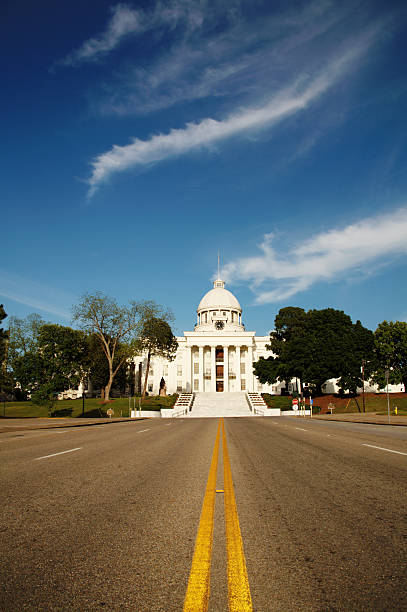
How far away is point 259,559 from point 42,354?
5548cm

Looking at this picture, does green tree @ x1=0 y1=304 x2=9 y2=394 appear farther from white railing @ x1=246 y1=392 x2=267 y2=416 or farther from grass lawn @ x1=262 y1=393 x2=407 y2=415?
grass lawn @ x1=262 y1=393 x2=407 y2=415

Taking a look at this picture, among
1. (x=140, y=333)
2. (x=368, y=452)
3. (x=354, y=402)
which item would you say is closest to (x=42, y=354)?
(x=140, y=333)

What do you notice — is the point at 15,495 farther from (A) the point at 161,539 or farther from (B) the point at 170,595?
(B) the point at 170,595

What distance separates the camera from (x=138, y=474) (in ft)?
27.7

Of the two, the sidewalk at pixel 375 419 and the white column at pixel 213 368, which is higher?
the white column at pixel 213 368

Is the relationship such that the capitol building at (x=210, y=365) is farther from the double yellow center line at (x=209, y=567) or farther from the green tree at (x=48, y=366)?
the double yellow center line at (x=209, y=567)

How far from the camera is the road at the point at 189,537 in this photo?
10.2 feet

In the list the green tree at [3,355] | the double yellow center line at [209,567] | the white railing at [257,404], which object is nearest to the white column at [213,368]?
the white railing at [257,404]

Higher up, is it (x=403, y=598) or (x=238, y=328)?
(x=238, y=328)

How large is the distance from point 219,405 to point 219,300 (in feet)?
191

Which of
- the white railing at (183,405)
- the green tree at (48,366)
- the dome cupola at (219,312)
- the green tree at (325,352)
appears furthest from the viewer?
the dome cupola at (219,312)

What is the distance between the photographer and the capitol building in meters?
107

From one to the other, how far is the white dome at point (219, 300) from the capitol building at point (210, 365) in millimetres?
13990

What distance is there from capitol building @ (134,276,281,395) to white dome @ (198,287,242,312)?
14.0 metres
